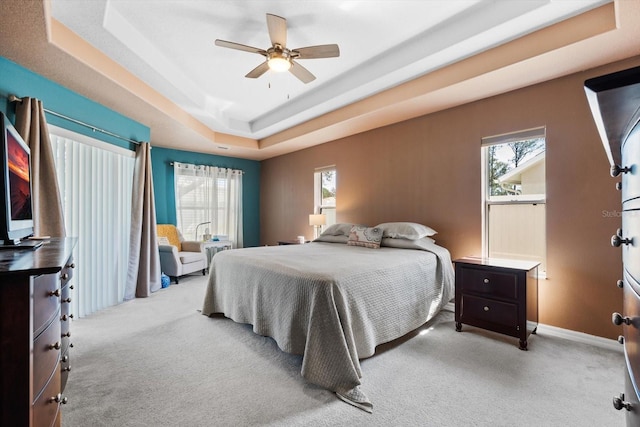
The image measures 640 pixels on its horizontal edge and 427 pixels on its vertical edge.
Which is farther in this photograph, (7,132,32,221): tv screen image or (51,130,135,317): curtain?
(51,130,135,317): curtain

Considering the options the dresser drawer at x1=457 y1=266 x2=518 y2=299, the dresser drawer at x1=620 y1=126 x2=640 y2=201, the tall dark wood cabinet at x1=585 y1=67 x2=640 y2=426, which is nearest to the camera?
the tall dark wood cabinet at x1=585 y1=67 x2=640 y2=426

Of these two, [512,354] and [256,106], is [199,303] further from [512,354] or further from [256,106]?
[512,354]

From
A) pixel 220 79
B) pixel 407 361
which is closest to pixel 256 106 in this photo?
pixel 220 79

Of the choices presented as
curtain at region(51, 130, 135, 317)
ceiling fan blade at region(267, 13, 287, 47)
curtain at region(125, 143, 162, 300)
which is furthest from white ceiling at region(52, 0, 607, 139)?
curtain at region(125, 143, 162, 300)

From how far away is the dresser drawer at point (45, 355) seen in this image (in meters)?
0.94

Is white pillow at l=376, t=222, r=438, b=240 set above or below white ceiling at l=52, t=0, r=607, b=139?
below

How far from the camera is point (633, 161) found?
29.0 inches

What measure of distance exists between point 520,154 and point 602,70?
0.90m

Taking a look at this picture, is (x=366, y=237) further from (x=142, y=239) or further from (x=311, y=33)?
(x=142, y=239)

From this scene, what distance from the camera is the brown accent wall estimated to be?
8.32ft

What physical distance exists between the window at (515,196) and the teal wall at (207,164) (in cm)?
487

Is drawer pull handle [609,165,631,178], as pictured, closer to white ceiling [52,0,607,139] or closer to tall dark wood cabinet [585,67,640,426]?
tall dark wood cabinet [585,67,640,426]

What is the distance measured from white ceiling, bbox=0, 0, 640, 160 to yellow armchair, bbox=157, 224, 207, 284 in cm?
196

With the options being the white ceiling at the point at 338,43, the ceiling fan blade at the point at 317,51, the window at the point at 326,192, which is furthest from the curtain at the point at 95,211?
the window at the point at 326,192
